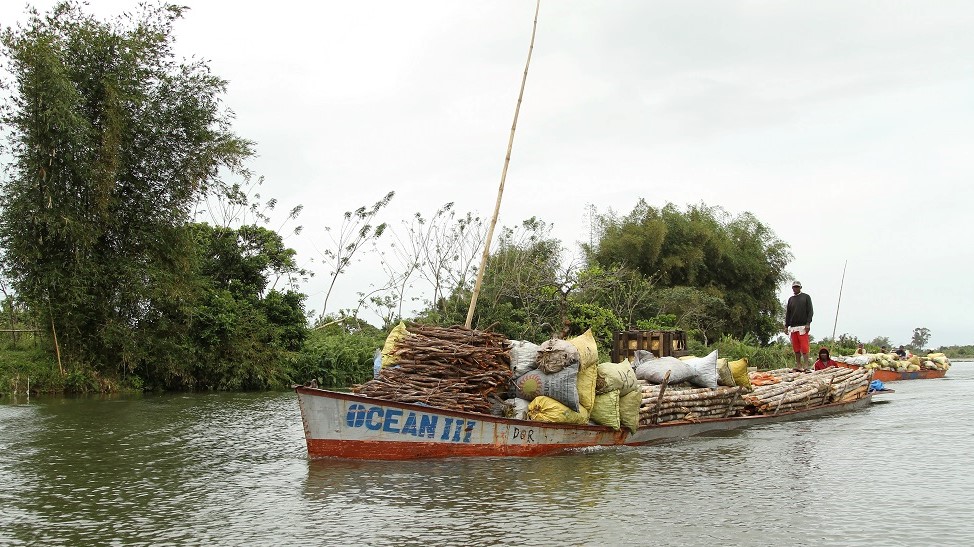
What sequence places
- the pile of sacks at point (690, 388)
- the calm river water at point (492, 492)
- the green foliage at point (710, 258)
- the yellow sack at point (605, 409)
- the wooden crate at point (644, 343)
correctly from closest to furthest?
the calm river water at point (492, 492) < the yellow sack at point (605, 409) < the pile of sacks at point (690, 388) < the wooden crate at point (644, 343) < the green foliage at point (710, 258)

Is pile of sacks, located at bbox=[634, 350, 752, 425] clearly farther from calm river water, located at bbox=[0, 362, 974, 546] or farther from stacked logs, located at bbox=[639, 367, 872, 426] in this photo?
calm river water, located at bbox=[0, 362, 974, 546]

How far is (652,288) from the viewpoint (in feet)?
137

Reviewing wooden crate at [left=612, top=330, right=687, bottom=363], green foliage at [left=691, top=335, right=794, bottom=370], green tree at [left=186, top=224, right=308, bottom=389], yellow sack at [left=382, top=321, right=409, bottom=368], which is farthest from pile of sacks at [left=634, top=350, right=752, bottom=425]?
green foliage at [left=691, top=335, right=794, bottom=370]

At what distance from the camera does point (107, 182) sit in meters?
22.9

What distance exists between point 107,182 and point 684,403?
16055mm

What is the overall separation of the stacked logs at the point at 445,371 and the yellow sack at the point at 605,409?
1401mm

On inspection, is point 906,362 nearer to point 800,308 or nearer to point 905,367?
point 905,367

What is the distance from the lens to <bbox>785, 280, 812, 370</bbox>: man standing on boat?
19.5 meters

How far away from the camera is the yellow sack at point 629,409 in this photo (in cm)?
1302

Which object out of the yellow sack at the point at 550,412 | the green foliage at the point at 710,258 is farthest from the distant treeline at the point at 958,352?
the yellow sack at the point at 550,412

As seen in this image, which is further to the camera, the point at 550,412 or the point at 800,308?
the point at 800,308

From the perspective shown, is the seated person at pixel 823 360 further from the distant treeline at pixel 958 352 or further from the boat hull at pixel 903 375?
the distant treeline at pixel 958 352

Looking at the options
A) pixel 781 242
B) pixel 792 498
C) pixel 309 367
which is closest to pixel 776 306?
pixel 781 242

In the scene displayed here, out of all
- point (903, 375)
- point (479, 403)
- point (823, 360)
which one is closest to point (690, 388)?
point (479, 403)
